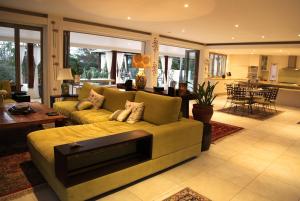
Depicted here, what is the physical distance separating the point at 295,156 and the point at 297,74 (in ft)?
32.0

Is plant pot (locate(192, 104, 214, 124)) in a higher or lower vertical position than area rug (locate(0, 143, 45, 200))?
higher

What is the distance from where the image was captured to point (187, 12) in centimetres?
521

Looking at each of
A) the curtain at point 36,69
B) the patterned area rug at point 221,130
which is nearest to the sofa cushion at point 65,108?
the patterned area rug at point 221,130

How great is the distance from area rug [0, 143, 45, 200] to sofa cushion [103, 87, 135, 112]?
163cm

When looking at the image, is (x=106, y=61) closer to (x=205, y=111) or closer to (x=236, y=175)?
(x=205, y=111)

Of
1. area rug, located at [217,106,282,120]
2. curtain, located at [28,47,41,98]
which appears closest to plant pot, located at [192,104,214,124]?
area rug, located at [217,106,282,120]

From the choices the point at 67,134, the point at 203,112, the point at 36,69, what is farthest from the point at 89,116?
the point at 36,69

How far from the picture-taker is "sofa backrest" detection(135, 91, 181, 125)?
3510 mm

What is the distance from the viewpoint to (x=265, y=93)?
8.09 metres

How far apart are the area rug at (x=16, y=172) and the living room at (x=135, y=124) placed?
13mm

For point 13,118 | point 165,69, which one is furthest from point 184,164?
point 165,69

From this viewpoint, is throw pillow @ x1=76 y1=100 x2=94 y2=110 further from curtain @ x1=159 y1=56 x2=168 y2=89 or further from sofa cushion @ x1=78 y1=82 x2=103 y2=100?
curtain @ x1=159 y1=56 x2=168 y2=89

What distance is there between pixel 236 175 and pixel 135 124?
1644 millimetres

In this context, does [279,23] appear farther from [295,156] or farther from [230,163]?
[230,163]
